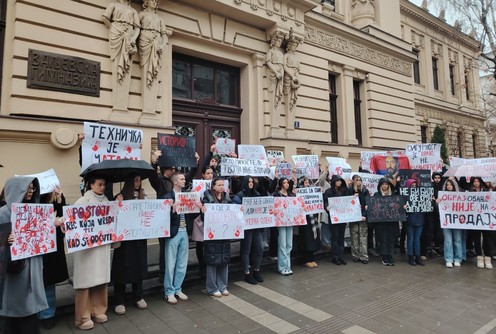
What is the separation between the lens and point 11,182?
3.71 metres

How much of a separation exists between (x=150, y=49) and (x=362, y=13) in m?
11.9

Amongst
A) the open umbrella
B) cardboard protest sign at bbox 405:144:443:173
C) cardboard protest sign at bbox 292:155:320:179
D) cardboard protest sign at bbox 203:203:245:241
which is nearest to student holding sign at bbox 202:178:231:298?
cardboard protest sign at bbox 203:203:245:241

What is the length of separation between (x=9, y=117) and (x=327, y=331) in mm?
7089

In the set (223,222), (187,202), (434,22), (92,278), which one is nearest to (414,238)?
(223,222)

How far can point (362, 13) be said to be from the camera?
1568cm

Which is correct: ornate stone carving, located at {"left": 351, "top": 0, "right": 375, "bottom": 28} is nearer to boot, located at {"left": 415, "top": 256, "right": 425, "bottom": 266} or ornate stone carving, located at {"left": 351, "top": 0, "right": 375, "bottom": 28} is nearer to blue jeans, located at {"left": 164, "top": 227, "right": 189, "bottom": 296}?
boot, located at {"left": 415, "top": 256, "right": 425, "bottom": 266}

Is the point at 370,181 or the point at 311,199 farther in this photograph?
the point at 370,181

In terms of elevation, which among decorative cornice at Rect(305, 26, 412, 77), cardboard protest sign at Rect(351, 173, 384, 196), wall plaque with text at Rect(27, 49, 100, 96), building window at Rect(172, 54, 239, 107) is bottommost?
cardboard protest sign at Rect(351, 173, 384, 196)

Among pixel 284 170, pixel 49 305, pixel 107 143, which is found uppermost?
pixel 107 143

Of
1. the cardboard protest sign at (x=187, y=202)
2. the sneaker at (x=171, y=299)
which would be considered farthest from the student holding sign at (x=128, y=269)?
the cardboard protest sign at (x=187, y=202)

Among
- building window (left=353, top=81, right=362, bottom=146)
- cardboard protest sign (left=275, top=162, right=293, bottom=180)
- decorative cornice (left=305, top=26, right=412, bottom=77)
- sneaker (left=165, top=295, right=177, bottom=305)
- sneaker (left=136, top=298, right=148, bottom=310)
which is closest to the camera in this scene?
sneaker (left=136, top=298, right=148, bottom=310)

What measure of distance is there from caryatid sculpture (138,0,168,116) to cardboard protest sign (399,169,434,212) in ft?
22.2

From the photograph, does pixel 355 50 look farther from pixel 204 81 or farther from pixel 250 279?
pixel 250 279

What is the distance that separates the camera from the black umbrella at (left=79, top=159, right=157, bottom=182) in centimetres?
467
